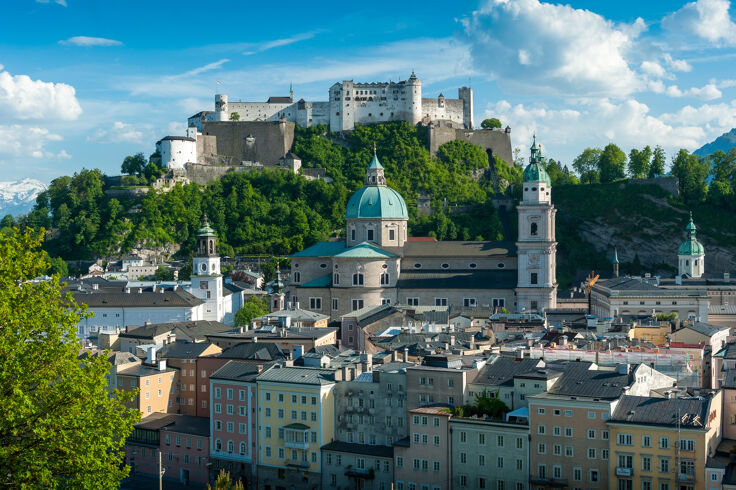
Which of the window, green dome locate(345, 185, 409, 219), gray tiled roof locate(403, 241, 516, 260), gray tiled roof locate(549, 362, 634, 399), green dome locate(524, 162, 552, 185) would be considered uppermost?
green dome locate(524, 162, 552, 185)

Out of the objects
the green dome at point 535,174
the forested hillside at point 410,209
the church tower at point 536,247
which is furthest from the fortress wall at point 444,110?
the church tower at point 536,247

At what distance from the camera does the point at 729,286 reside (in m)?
78.6

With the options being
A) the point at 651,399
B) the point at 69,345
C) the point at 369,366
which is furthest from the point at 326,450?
the point at 69,345

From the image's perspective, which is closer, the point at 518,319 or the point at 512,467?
the point at 512,467

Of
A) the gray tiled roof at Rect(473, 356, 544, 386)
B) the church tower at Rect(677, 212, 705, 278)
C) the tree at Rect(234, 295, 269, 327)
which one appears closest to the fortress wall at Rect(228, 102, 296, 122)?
the tree at Rect(234, 295, 269, 327)

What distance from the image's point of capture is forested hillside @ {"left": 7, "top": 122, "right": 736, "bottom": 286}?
11238 centimetres

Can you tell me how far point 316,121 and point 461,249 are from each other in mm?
52979

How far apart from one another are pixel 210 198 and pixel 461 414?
80427 millimetres

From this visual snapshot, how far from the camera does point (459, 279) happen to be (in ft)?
267

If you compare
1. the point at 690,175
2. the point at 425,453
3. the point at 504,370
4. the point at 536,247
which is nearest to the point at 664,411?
the point at 504,370

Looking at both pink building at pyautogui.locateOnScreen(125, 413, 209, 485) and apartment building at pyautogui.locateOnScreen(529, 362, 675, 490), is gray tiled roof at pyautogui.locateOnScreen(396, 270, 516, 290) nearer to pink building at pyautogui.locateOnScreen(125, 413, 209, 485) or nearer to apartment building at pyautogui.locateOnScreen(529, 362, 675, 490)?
pink building at pyautogui.locateOnScreen(125, 413, 209, 485)

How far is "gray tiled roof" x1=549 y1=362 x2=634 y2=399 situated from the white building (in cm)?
8984

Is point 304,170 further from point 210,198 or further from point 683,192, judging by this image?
point 683,192

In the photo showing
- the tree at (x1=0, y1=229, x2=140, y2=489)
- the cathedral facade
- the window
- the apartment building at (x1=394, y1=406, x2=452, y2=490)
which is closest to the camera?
the tree at (x1=0, y1=229, x2=140, y2=489)
